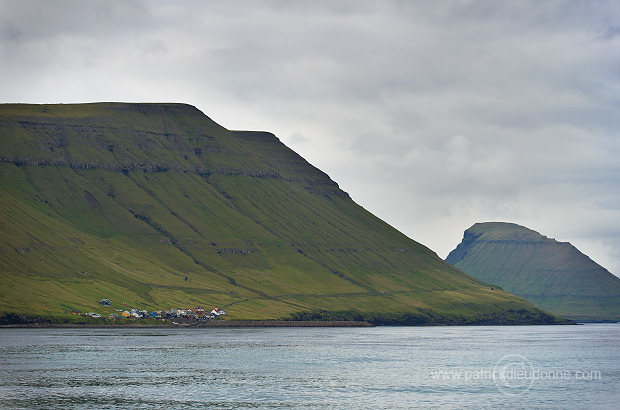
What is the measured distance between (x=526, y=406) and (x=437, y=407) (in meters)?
11.0

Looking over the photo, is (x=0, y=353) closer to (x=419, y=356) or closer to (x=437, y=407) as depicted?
(x=419, y=356)

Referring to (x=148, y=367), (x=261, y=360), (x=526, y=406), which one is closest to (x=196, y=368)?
(x=148, y=367)

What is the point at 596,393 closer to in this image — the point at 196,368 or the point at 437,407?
the point at 437,407

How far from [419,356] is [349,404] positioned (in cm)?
7896

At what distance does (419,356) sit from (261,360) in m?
36.9

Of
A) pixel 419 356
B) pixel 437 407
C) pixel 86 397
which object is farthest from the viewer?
pixel 419 356

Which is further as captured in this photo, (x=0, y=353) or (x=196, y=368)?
(x=0, y=353)

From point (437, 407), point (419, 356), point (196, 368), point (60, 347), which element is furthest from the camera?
point (60, 347)

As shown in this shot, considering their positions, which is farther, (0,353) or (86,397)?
(0,353)

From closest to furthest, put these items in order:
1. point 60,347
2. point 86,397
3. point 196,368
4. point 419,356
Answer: point 86,397 → point 196,368 → point 419,356 → point 60,347

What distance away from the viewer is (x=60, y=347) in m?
190

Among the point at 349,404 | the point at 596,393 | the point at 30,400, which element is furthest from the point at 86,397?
the point at 596,393

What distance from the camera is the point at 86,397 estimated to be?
10488 cm

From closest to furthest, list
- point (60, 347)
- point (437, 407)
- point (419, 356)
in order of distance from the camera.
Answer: point (437, 407) → point (419, 356) → point (60, 347)
